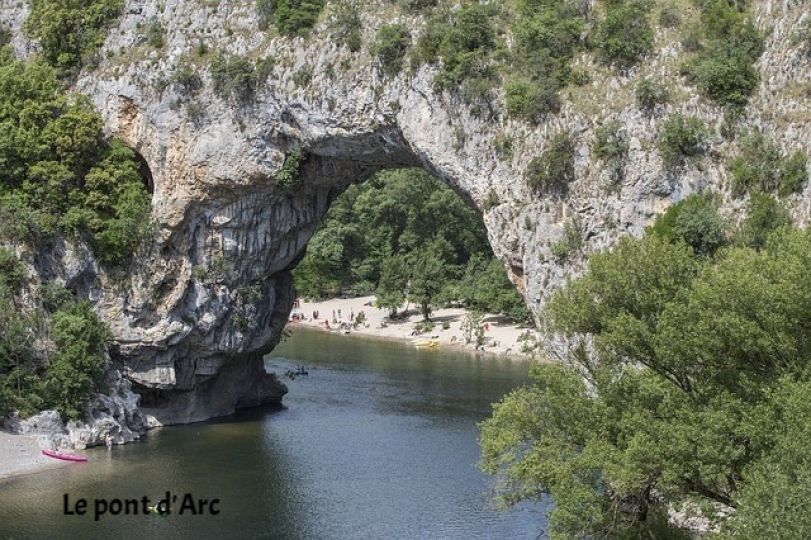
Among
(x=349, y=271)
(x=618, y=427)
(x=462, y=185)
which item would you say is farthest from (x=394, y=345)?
(x=618, y=427)

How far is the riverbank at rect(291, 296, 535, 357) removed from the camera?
3091 inches

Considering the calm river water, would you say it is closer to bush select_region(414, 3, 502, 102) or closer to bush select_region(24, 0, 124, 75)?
bush select_region(414, 3, 502, 102)

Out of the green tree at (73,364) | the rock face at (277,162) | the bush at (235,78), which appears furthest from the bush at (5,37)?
the green tree at (73,364)

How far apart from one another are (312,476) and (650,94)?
1960 cm

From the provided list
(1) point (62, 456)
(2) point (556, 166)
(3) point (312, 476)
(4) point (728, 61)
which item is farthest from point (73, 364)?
(4) point (728, 61)

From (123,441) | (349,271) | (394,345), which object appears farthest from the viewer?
(349,271)

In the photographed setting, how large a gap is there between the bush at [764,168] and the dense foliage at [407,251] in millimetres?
46857

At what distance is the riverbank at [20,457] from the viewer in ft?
129

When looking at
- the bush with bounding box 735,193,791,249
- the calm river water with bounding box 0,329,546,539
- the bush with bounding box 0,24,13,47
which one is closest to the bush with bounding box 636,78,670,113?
the bush with bounding box 735,193,791,249

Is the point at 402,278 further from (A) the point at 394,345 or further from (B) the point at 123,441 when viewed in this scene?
(B) the point at 123,441

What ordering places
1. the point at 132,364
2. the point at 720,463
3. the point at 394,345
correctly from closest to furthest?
the point at 720,463, the point at 132,364, the point at 394,345

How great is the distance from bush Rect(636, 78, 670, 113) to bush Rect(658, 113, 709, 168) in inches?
40.0

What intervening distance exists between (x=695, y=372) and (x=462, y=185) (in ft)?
60.3

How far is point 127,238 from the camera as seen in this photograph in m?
47.1
